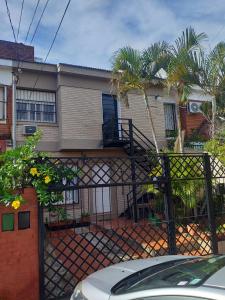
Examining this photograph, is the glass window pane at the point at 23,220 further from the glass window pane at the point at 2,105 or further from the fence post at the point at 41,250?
the glass window pane at the point at 2,105

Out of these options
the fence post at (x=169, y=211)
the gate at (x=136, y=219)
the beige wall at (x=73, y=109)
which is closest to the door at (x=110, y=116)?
the beige wall at (x=73, y=109)

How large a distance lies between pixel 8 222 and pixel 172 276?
9.05 feet

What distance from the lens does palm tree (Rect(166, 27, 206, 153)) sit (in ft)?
35.3

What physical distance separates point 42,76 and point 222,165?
27.8 feet

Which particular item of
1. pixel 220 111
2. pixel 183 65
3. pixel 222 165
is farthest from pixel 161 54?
pixel 222 165

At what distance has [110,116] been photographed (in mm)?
15039

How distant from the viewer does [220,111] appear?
13727mm

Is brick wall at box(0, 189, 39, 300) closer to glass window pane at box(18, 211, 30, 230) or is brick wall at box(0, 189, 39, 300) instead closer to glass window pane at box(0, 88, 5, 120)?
glass window pane at box(18, 211, 30, 230)

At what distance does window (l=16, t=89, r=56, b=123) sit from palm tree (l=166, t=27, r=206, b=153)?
16.6ft

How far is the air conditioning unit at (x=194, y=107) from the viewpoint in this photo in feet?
55.5

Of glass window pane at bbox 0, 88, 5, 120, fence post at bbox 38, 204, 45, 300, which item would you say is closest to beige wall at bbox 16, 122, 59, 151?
glass window pane at bbox 0, 88, 5, 120

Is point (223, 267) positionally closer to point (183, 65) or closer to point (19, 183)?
point (19, 183)

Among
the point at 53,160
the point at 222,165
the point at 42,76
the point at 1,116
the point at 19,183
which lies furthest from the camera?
the point at 42,76

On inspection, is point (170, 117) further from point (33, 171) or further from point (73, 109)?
point (33, 171)
